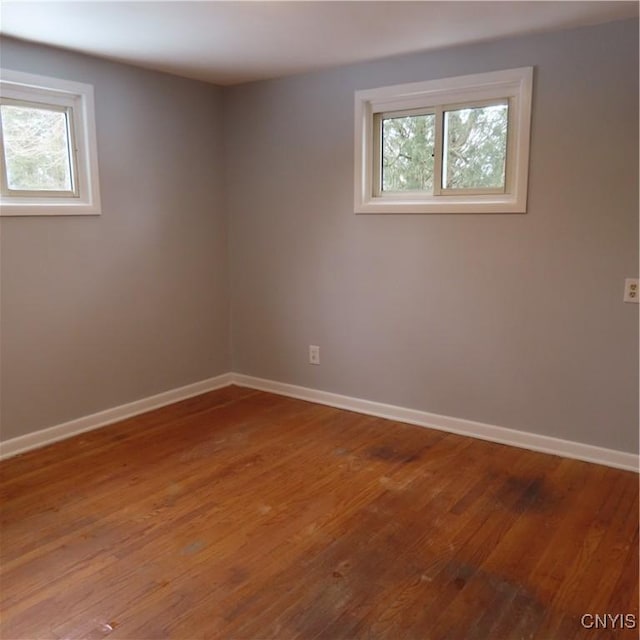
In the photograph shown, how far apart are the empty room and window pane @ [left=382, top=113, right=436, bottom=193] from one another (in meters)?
0.02

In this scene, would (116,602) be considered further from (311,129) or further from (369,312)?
Result: (311,129)

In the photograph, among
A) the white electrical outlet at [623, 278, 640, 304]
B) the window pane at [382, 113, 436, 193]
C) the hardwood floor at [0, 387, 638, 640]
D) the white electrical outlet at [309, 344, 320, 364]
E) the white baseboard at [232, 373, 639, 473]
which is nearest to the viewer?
the hardwood floor at [0, 387, 638, 640]

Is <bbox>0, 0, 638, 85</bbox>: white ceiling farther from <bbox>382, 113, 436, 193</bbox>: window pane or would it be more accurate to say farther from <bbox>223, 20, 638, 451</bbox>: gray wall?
<bbox>382, 113, 436, 193</bbox>: window pane

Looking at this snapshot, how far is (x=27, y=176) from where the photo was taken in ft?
10.4

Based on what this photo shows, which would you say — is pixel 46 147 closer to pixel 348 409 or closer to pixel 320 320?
pixel 320 320

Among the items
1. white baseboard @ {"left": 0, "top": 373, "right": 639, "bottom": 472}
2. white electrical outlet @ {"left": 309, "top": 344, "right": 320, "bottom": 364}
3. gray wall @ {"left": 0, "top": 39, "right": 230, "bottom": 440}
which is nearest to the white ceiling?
gray wall @ {"left": 0, "top": 39, "right": 230, "bottom": 440}

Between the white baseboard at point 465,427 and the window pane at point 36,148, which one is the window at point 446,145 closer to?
the white baseboard at point 465,427

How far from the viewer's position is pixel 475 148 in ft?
10.8

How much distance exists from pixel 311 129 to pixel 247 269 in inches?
45.0

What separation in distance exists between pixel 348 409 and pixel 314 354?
46 centimetres

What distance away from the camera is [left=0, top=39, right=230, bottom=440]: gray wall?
3166 mm

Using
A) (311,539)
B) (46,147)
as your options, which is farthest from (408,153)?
(311,539)

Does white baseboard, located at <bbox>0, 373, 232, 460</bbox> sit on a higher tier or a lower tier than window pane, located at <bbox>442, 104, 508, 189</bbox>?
lower

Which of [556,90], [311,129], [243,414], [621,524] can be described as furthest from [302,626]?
[311,129]
